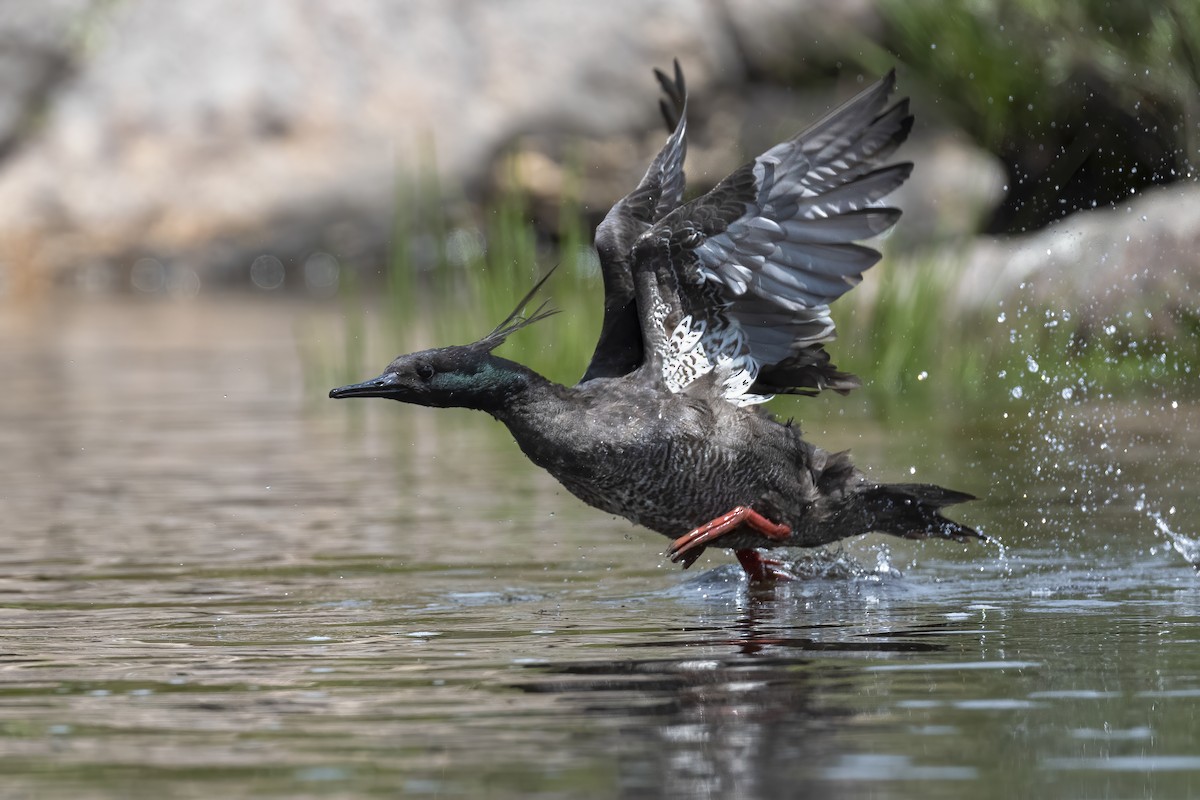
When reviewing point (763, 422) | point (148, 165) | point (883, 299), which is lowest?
point (763, 422)

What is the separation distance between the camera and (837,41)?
1748cm

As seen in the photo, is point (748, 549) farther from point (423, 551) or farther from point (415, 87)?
point (415, 87)

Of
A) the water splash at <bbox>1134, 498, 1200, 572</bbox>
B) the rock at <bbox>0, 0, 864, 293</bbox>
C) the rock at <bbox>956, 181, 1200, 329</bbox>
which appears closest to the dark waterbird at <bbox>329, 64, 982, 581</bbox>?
the water splash at <bbox>1134, 498, 1200, 572</bbox>

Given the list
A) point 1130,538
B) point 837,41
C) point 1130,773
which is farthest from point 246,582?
point 837,41

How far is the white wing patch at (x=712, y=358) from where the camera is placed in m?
6.80

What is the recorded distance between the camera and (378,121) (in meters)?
20.6

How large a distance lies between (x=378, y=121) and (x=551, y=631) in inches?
616

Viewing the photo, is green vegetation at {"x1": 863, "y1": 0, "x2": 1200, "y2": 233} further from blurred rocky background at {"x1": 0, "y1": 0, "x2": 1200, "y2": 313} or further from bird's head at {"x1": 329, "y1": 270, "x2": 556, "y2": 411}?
bird's head at {"x1": 329, "y1": 270, "x2": 556, "y2": 411}

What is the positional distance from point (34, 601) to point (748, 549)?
2.44 m

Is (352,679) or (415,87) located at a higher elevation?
(415,87)

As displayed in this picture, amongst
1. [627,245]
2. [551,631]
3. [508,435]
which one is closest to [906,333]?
[508,435]

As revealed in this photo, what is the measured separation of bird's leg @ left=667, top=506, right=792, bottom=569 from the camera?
6.31 m

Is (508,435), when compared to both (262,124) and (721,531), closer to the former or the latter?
(721,531)

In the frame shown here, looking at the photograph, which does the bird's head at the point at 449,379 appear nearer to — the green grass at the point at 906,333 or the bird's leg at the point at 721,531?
the bird's leg at the point at 721,531
